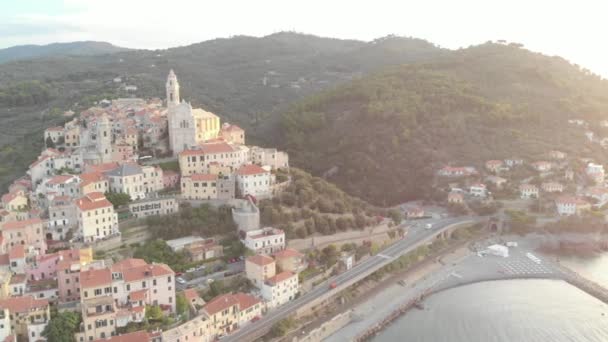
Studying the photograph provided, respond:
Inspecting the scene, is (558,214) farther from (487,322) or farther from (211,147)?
(211,147)

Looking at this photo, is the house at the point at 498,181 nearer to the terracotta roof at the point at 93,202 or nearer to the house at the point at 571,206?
the house at the point at 571,206

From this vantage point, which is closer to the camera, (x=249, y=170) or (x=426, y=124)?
(x=249, y=170)

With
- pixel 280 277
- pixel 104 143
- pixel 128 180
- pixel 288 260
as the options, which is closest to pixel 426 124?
pixel 288 260

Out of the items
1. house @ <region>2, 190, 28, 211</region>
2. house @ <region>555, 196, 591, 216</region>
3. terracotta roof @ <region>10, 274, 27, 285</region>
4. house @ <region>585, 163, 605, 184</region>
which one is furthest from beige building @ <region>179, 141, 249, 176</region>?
house @ <region>585, 163, 605, 184</region>

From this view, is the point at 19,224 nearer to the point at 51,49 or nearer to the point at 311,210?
the point at 311,210

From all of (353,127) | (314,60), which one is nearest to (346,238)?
(353,127)
